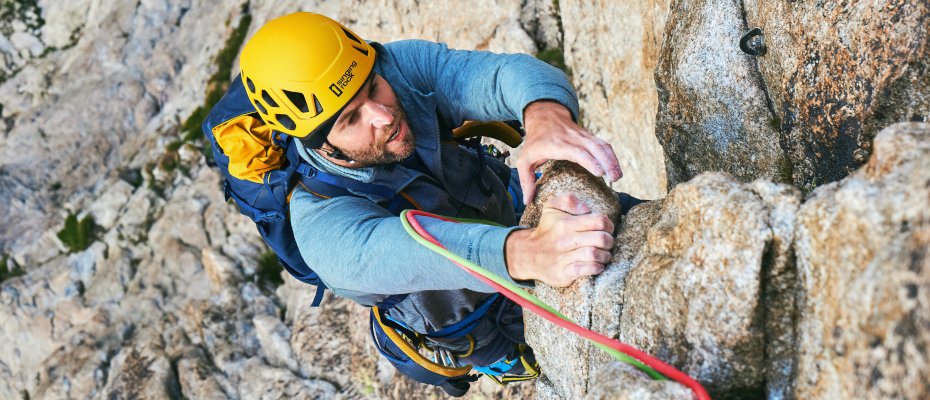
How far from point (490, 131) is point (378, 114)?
103 centimetres

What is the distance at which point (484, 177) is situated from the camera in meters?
5.26

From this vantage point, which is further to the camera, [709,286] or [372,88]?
[372,88]

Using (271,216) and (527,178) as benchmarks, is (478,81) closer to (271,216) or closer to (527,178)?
(527,178)

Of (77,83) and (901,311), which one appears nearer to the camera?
(901,311)

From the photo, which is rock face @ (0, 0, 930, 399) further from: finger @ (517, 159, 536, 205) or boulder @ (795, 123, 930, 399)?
finger @ (517, 159, 536, 205)

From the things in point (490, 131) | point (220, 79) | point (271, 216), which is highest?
point (490, 131)

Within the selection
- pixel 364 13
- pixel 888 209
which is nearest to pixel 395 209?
pixel 888 209

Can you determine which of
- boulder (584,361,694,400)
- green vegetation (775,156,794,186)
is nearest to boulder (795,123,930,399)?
boulder (584,361,694,400)

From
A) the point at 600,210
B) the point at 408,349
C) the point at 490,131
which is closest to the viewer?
the point at 600,210

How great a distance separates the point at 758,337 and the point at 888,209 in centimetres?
73

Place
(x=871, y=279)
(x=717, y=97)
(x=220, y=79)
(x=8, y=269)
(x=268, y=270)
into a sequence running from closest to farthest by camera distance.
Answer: (x=871, y=279)
(x=717, y=97)
(x=268, y=270)
(x=8, y=269)
(x=220, y=79)

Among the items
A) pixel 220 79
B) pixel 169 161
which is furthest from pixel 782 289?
pixel 220 79

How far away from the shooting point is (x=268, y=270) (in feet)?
41.5

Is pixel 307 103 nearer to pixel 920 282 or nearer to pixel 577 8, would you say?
pixel 920 282
